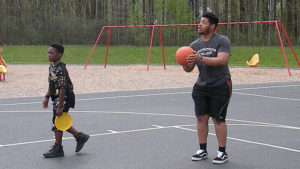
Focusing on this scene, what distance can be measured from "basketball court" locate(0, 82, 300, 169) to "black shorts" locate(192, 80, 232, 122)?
0.63m

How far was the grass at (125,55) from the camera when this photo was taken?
111ft

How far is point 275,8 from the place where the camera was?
51.0m

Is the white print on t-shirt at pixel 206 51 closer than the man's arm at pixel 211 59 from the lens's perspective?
No

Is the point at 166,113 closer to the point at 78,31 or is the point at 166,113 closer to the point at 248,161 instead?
the point at 248,161

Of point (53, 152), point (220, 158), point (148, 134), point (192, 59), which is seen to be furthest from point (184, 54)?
point (148, 134)

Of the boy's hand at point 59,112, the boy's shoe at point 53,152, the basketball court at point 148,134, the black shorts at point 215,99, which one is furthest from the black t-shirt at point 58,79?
the black shorts at point 215,99

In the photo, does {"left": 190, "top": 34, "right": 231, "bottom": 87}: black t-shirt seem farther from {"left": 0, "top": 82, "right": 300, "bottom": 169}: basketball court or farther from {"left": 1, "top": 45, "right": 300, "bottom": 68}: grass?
{"left": 1, "top": 45, "right": 300, "bottom": 68}: grass

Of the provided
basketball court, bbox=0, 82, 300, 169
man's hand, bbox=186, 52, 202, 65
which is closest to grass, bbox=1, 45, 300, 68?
basketball court, bbox=0, 82, 300, 169

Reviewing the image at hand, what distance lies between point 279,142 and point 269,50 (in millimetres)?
31630

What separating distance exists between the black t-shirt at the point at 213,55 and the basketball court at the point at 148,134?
3.32 ft

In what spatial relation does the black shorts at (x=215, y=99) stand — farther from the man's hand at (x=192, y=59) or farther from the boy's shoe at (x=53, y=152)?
the boy's shoe at (x=53, y=152)

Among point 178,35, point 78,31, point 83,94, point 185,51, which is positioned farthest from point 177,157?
point 78,31

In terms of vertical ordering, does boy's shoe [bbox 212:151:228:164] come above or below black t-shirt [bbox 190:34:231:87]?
below

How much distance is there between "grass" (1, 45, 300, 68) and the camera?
3394 cm
